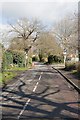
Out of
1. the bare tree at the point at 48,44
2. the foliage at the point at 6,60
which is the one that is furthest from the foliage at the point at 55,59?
the foliage at the point at 6,60

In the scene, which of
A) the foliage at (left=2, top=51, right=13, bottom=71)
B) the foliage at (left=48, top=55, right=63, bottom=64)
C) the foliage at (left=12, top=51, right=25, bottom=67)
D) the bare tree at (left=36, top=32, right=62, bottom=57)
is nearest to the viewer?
the foliage at (left=2, top=51, right=13, bottom=71)

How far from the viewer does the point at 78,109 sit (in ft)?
36.6

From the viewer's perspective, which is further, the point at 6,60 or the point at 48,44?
the point at 48,44

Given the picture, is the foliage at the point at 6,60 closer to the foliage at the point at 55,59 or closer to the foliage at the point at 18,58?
the foliage at the point at 18,58

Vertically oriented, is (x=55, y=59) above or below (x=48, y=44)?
below

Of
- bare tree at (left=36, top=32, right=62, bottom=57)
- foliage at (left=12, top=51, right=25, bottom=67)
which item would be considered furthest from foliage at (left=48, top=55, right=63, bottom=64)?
foliage at (left=12, top=51, right=25, bottom=67)

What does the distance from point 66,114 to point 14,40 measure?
5852cm

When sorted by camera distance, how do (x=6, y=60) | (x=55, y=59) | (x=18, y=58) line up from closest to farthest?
1. (x=6, y=60)
2. (x=18, y=58)
3. (x=55, y=59)

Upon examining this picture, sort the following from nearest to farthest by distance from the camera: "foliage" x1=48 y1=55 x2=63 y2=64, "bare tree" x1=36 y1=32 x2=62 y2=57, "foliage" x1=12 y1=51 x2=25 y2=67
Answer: "foliage" x1=12 y1=51 x2=25 y2=67 < "bare tree" x1=36 y1=32 x2=62 y2=57 < "foliage" x1=48 y1=55 x2=63 y2=64

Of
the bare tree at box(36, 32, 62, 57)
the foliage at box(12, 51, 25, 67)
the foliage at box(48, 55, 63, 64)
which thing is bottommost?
the foliage at box(48, 55, 63, 64)

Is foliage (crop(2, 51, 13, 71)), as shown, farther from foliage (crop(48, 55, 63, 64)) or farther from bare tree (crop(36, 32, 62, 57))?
foliage (crop(48, 55, 63, 64))

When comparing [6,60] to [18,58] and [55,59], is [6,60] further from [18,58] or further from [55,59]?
[55,59]

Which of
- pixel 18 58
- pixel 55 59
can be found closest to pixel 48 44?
pixel 55 59

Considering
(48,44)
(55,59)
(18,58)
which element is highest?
(48,44)
